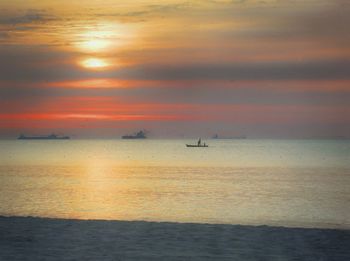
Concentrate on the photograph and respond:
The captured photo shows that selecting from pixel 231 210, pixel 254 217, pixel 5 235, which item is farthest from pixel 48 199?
pixel 5 235

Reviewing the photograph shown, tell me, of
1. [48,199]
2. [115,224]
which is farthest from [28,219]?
[48,199]

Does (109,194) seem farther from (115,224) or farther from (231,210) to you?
(115,224)

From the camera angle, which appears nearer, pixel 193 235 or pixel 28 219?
pixel 193 235

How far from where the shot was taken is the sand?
14.3m

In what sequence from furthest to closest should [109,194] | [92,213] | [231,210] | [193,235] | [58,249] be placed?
[109,194]
[231,210]
[92,213]
[193,235]
[58,249]

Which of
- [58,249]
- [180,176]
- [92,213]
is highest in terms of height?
[180,176]

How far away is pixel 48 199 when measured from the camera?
167ft

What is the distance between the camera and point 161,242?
15.8 m

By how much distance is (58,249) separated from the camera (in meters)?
14.8

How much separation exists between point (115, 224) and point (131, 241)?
3.44 metres

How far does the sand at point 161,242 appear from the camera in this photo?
14277 millimetres

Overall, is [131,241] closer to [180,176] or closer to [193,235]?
[193,235]

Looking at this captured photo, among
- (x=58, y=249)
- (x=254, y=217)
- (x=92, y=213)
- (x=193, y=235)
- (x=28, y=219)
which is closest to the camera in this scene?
(x=58, y=249)

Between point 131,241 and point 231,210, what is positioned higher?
point 231,210
